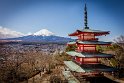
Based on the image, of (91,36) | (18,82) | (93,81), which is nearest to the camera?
(93,81)

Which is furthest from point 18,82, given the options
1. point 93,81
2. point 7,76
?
point 93,81

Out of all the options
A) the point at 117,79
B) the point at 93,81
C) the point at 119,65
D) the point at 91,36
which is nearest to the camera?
the point at 93,81

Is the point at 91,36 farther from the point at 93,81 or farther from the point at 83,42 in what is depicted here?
the point at 93,81

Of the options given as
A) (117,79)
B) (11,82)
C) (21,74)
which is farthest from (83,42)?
(21,74)

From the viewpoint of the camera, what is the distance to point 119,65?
41500mm

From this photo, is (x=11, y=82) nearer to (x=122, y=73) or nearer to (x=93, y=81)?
(x=93, y=81)

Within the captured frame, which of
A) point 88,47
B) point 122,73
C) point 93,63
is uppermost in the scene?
point 88,47

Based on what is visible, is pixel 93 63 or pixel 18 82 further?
pixel 18 82

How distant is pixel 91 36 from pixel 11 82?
18.3m

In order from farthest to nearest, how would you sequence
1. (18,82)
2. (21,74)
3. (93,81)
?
(21,74) < (18,82) < (93,81)

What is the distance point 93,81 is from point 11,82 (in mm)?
17499

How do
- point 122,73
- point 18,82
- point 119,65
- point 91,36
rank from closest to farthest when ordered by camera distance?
1. point 91,36
2. point 122,73
3. point 119,65
4. point 18,82

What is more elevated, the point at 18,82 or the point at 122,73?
the point at 122,73

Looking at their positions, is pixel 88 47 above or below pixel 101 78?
above
